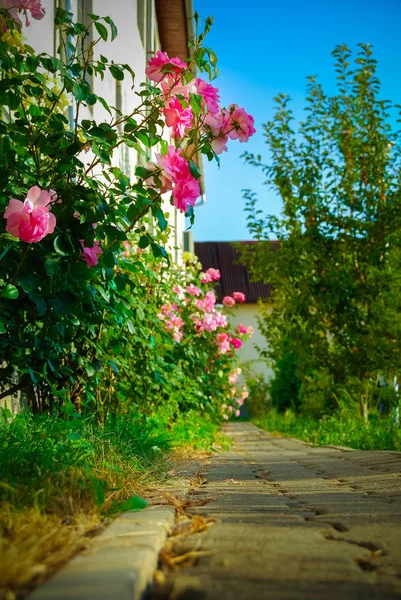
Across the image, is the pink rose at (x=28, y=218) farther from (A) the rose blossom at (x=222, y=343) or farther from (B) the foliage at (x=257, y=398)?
(B) the foliage at (x=257, y=398)

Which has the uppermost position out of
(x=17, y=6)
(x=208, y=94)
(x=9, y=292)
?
(x=17, y=6)

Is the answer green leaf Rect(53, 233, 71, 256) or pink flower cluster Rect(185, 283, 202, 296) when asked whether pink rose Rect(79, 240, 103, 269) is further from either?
pink flower cluster Rect(185, 283, 202, 296)

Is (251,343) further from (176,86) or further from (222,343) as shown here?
(176,86)

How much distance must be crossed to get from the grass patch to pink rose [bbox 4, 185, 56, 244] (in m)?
0.83

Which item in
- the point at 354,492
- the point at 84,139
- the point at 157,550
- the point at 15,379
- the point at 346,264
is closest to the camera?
the point at 157,550

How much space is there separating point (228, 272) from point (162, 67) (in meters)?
27.2

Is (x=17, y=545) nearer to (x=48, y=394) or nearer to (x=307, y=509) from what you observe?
(x=307, y=509)

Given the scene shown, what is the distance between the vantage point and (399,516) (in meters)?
2.76

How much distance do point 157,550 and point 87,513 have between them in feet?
1.65

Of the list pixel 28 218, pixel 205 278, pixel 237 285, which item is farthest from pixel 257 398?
pixel 28 218

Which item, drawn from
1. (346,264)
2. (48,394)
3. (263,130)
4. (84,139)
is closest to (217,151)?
(84,139)

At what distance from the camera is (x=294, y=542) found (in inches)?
84.8

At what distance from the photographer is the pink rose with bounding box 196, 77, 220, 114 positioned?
3.33 meters

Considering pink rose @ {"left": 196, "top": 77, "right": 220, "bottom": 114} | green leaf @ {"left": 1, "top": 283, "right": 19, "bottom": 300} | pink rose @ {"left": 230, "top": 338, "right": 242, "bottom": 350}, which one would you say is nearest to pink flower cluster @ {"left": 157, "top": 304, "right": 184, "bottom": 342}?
pink rose @ {"left": 196, "top": 77, "right": 220, "bottom": 114}
